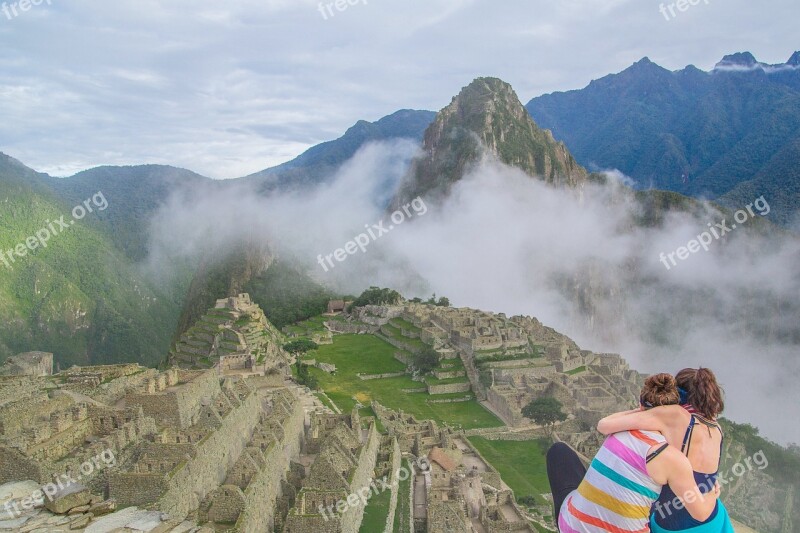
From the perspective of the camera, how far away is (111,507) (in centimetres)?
1284

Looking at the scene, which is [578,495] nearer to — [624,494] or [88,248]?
[624,494]

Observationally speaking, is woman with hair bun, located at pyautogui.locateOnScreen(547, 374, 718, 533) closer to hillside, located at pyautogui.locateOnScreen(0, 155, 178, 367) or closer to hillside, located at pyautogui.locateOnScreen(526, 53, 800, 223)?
hillside, located at pyautogui.locateOnScreen(0, 155, 178, 367)

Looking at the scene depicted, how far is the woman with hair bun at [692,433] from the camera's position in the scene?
13.3 feet

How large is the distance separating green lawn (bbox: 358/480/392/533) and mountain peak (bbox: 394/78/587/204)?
409 feet

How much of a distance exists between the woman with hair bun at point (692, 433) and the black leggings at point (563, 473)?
0.72 metres

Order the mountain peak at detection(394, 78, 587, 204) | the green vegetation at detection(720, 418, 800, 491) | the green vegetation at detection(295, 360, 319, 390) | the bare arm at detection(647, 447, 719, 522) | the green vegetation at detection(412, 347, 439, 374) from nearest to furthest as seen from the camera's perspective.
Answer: the bare arm at detection(647, 447, 719, 522), the green vegetation at detection(295, 360, 319, 390), the green vegetation at detection(720, 418, 800, 491), the green vegetation at detection(412, 347, 439, 374), the mountain peak at detection(394, 78, 587, 204)

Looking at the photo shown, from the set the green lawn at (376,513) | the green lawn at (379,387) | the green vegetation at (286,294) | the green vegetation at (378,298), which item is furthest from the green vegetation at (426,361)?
the green vegetation at (286,294)

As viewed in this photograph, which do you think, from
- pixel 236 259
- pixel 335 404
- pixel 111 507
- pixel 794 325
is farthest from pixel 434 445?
pixel 794 325

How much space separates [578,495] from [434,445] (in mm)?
22486

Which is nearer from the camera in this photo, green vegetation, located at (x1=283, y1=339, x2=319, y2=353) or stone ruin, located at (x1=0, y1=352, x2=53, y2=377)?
stone ruin, located at (x1=0, y1=352, x2=53, y2=377)

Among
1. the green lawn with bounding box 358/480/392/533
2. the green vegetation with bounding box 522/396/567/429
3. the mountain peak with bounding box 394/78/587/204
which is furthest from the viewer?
the mountain peak with bounding box 394/78/587/204

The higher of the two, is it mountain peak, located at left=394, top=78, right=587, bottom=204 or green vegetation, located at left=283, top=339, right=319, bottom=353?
mountain peak, located at left=394, top=78, right=587, bottom=204

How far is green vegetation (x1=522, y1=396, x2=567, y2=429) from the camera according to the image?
34.5m

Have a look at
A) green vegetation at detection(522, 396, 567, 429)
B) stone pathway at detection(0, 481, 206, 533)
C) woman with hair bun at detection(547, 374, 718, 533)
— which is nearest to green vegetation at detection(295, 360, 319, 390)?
green vegetation at detection(522, 396, 567, 429)
